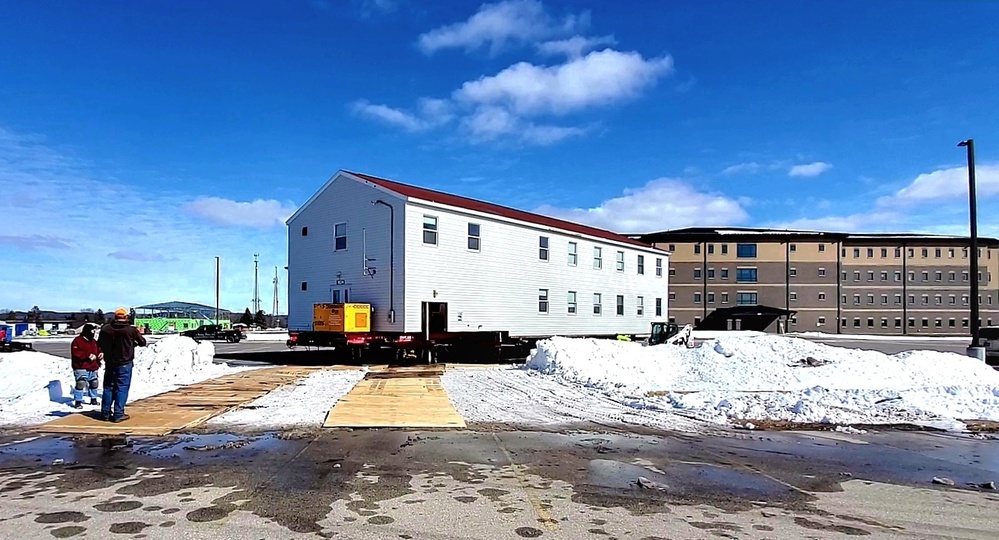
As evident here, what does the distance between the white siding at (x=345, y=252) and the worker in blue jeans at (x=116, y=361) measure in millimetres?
12462

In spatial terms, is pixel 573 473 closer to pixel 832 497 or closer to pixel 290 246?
pixel 832 497

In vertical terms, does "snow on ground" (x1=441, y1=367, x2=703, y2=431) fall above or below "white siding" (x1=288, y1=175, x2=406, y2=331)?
below

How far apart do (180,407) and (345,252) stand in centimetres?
1302

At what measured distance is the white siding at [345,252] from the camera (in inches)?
930

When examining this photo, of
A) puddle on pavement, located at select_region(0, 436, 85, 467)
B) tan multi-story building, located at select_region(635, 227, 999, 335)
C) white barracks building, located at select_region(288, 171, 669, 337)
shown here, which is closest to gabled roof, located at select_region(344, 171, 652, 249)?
white barracks building, located at select_region(288, 171, 669, 337)

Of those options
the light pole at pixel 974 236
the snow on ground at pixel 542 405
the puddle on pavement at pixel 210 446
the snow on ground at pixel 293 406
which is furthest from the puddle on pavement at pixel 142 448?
the light pole at pixel 974 236

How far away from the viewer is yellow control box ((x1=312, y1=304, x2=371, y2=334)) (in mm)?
22703

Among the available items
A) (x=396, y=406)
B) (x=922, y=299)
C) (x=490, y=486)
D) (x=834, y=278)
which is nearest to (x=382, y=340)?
(x=396, y=406)

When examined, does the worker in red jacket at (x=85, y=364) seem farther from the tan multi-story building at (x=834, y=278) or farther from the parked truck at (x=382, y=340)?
the tan multi-story building at (x=834, y=278)

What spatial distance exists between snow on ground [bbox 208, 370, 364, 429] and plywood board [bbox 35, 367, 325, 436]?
1.04ft

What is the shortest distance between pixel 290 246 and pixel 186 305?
77297 millimetres

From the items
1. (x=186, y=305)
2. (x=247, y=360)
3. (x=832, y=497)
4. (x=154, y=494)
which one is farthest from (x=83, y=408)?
(x=186, y=305)

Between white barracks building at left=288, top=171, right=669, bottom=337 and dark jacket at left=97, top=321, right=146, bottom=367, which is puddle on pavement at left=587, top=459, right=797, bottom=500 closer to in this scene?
dark jacket at left=97, top=321, right=146, bottom=367

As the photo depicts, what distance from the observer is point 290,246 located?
90.3ft
